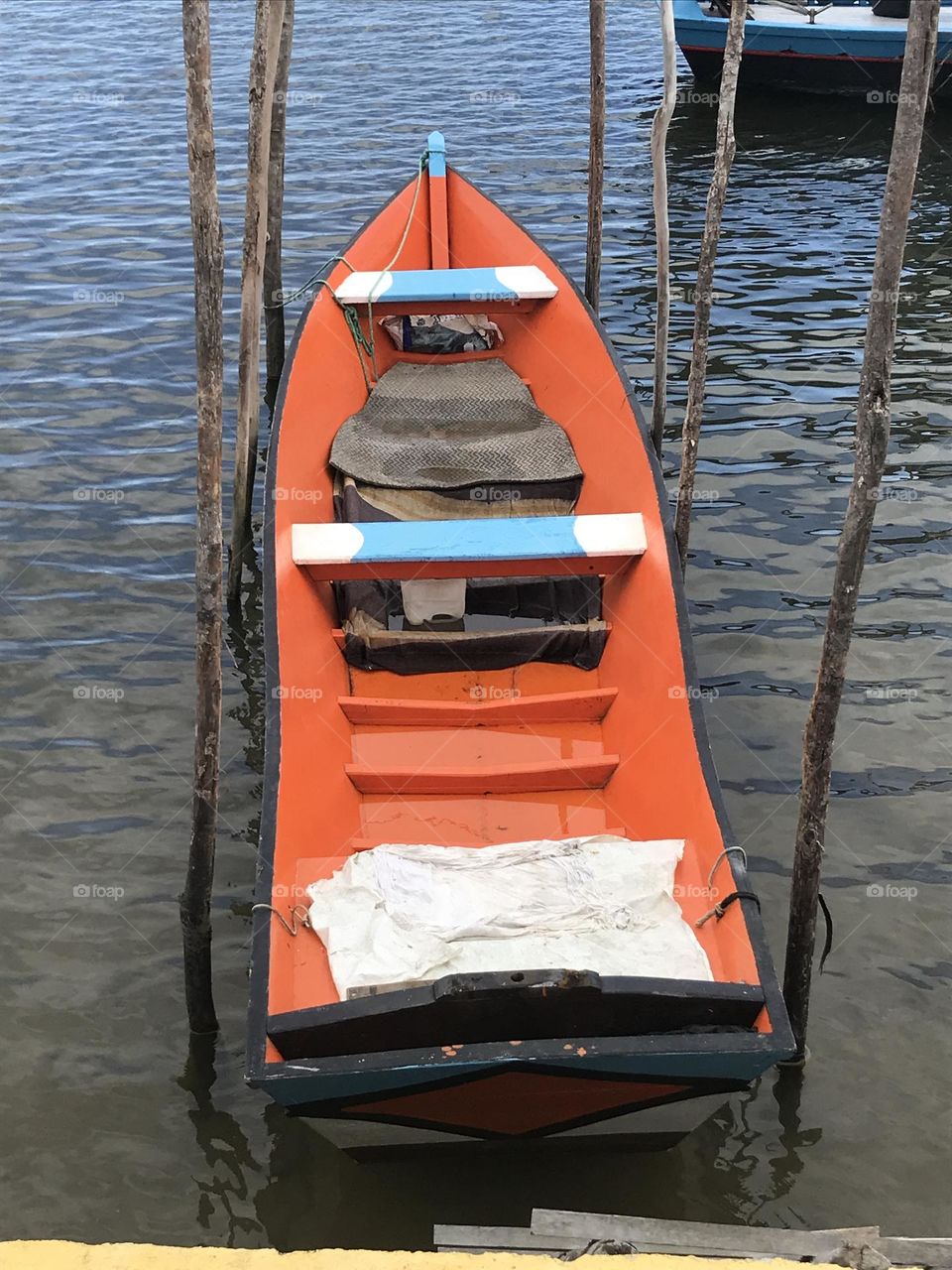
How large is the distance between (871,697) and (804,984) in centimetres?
302

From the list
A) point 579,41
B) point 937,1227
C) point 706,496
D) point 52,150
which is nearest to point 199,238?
point 937,1227

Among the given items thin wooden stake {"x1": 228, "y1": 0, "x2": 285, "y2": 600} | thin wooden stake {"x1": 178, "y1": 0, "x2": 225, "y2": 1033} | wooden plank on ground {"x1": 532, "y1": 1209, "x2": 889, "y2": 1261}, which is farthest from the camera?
thin wooden stake {"x1": 228, "y1": 0, "x2": 285, "y2": 600}

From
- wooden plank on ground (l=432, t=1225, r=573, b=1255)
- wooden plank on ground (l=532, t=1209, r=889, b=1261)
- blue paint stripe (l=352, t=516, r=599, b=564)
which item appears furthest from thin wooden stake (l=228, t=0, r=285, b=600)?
wooden plank on ground (l=532, t=1209, r=889, b=1261)

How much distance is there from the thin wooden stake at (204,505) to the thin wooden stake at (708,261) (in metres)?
3.54

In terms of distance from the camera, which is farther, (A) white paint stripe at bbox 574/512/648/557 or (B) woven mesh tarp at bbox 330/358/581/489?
(B) woven mesh tarp at bbox 330/358/581/489

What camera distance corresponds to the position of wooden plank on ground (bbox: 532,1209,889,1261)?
403 cm

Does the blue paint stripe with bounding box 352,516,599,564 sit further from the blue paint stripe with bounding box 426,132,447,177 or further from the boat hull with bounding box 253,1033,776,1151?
the blue paint stripe with bounding box 426,132,447,177

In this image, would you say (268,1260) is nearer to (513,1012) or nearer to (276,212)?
(513,1012)

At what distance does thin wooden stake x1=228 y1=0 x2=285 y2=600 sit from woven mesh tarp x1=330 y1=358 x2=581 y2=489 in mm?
806

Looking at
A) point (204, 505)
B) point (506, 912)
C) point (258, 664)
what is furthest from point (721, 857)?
point (258, 664)

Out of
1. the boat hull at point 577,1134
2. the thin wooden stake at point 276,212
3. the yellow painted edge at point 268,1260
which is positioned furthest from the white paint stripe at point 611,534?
the thin wooden stake at point 276,212

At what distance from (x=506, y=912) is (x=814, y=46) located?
17.8m

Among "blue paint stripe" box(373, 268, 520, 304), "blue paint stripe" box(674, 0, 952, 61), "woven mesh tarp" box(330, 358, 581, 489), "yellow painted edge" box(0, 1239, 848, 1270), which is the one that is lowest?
"woven mesh tarp" box(330, 358, 581, 489)

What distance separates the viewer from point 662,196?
881 centimetres
